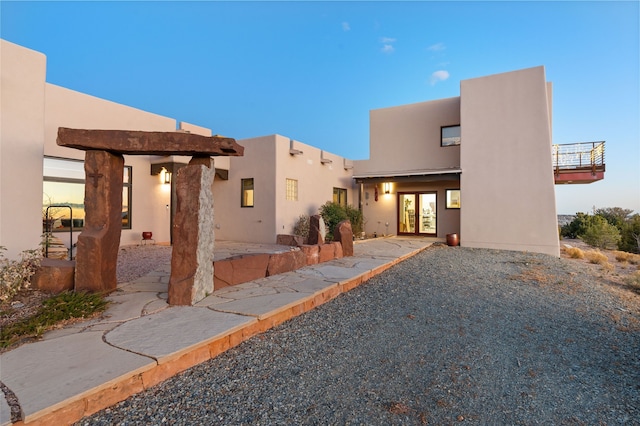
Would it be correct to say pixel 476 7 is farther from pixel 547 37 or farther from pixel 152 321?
pixel 152 321

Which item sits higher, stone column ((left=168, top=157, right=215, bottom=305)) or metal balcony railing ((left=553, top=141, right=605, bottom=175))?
metal balcony railing ((left=553, top=141, right=605, bottom=175))

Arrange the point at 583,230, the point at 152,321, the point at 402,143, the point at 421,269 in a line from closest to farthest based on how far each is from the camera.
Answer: the point at 152,321
the point at 421,269
the point at 402,143
the point at 583,230

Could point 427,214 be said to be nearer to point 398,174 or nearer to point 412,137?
point 398,174

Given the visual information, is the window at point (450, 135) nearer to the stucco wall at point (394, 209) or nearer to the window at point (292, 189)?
the stucco wall at point (394, 209)

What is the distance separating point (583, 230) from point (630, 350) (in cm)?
1890

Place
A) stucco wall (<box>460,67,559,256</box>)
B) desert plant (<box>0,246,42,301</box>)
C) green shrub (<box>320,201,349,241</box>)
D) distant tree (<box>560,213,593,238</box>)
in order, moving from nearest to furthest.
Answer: desert plant (<box>0,246,42,301</box>) < stucco wall (<box>460,67,559,256</box>) < green shrub (<box>320,201,349,241</box>) < distant tree (<box>560,213,593,238</box>)

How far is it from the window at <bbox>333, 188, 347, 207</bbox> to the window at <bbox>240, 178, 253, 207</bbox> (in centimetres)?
400

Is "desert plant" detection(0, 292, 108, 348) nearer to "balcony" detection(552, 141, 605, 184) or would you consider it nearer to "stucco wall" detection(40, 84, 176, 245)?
"stucco wall" detection(40, 84, 176, 245)

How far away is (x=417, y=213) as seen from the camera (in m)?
13.4

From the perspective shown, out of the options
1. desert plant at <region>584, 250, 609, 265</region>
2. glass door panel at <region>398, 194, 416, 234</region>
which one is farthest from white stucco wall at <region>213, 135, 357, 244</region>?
desert plant at <region>584, 250, 609, 265</region>

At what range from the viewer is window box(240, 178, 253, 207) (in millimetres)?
11344

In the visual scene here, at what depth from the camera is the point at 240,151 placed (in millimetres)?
4109

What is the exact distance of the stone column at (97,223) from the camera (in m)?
3.79

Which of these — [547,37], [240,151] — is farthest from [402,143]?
[240,151]
